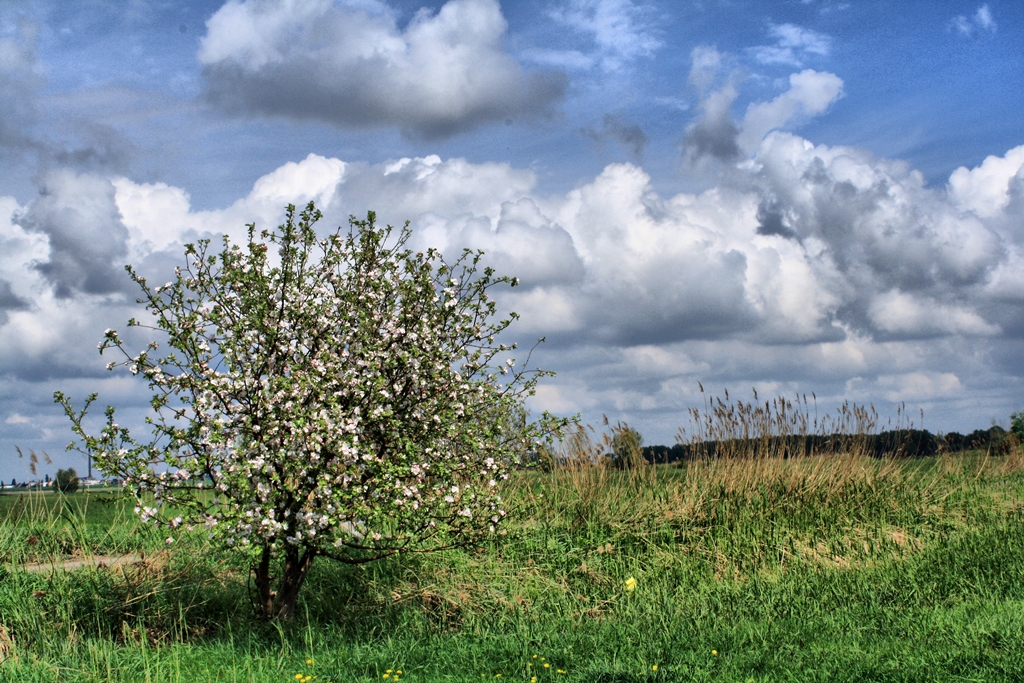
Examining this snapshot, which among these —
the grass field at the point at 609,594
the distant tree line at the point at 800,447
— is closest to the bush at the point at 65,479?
the grass field at the point at 609,594

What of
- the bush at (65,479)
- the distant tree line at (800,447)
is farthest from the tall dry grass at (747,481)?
the bush at (65,479)

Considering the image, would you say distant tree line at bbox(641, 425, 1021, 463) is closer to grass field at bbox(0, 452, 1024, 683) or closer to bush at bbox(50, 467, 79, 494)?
grass field at bbox(0, 452, 1024, 683)

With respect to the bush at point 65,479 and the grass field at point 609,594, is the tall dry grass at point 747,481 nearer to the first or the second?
the grass field at point 609,594

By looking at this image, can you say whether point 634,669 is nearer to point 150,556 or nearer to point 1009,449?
point 150,556

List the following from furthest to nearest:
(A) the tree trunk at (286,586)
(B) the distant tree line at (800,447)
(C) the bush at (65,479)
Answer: (B) the distant tree line at (800,447), (C) the bush at (65,479), (A) the tree trunk at (286,586)

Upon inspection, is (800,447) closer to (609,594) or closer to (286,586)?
(609,594)

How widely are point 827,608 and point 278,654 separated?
4.90m

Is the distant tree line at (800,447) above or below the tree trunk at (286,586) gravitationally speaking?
above

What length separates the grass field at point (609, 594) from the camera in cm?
580

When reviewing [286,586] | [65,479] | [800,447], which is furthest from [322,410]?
[800,447]

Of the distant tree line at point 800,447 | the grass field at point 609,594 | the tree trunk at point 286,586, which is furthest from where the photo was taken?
the distant tree line at point 800,447

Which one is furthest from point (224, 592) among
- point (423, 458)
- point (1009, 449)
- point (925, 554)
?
point (1009, 449)

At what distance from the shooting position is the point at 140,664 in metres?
6.15

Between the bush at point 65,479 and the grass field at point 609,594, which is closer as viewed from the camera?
the grass field at point 609,594
